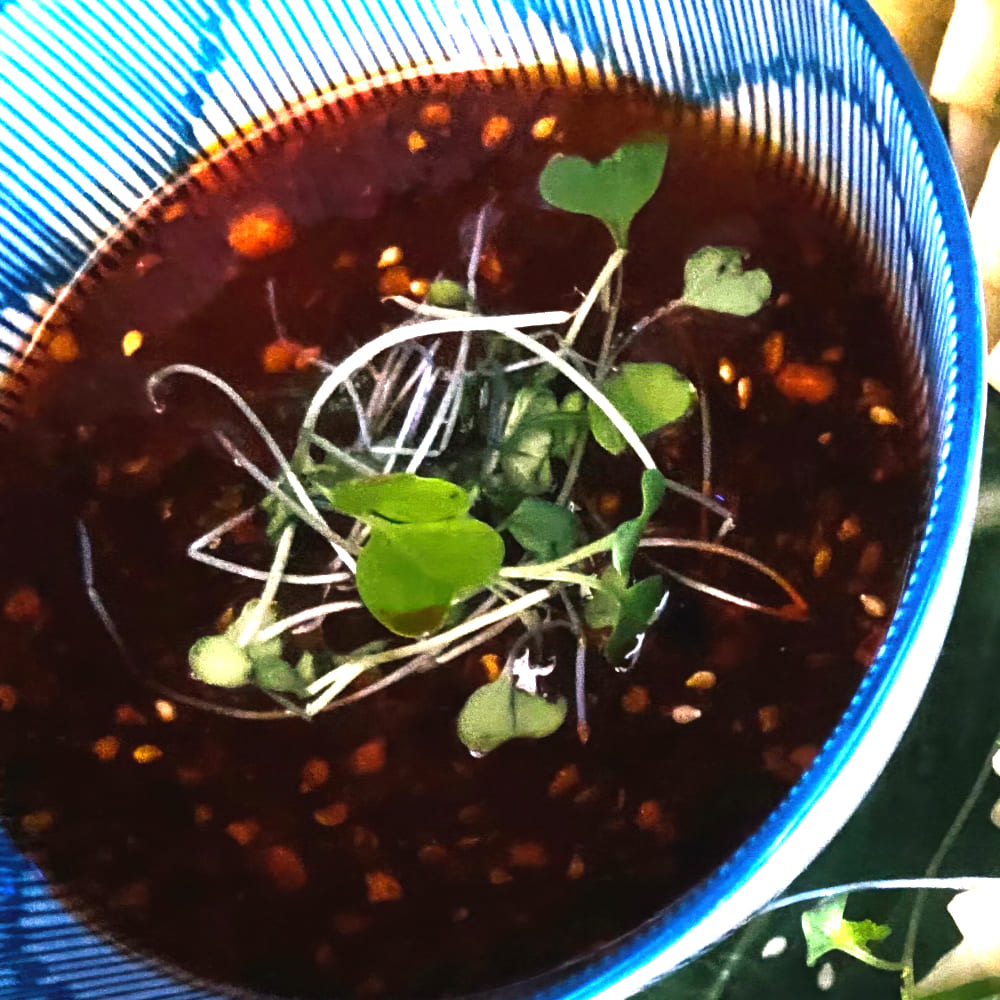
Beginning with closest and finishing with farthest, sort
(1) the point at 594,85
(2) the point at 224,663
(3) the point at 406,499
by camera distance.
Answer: (3) the point at 406,499, (2) the point at 224,663, (1) the point at 594,85

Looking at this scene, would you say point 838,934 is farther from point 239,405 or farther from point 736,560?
point 239,405

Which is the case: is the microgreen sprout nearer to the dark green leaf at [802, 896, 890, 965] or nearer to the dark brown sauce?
the dark brown sauce

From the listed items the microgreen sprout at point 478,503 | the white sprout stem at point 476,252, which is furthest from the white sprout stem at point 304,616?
the white sprout stem at point 476,252

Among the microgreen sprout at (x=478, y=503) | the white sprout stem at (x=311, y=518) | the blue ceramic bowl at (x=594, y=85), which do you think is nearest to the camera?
the blue ceramic bowl at (x=594, y=85)

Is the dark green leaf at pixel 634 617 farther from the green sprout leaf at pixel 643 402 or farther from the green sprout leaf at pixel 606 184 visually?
the green sprout leaf at pixel 606 184

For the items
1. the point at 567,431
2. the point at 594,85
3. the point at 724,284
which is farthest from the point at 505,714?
the point at 594,85
